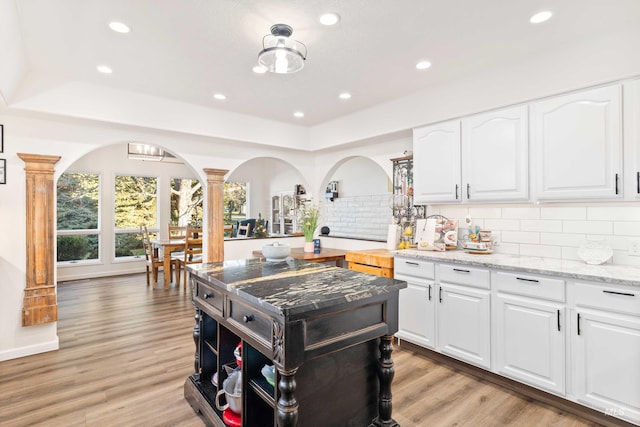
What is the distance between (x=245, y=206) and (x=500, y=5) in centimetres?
789

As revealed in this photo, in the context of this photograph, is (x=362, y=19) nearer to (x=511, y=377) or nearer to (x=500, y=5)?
(x=500, y=5)

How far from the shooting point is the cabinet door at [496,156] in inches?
112

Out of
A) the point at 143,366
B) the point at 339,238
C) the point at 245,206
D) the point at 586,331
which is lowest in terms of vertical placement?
the point at 143,366

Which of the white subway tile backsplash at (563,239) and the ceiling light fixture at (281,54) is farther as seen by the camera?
the white subway tile backsplash at (563,239)

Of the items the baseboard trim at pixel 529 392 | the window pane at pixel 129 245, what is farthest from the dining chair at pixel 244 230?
the baseboard trim at pixel 529 392

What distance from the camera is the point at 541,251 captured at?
2979 millimetres

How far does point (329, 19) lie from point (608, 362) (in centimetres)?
289

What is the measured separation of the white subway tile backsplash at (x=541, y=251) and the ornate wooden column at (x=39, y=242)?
461 centimetres

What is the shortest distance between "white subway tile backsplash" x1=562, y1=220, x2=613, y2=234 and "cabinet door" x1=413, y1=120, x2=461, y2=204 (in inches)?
35.7

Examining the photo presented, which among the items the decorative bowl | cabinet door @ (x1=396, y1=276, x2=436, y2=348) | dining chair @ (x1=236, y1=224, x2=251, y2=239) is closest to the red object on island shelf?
the decorative bowl

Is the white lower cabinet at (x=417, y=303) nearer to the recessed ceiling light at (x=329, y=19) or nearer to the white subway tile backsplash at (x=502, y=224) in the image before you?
the white subway tile backsplash at (x=502, y=224)

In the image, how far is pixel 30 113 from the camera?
126 inches

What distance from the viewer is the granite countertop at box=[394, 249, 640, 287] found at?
2.13 meters

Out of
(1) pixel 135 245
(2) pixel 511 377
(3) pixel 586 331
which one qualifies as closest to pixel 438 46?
(3) pixel 586 331
